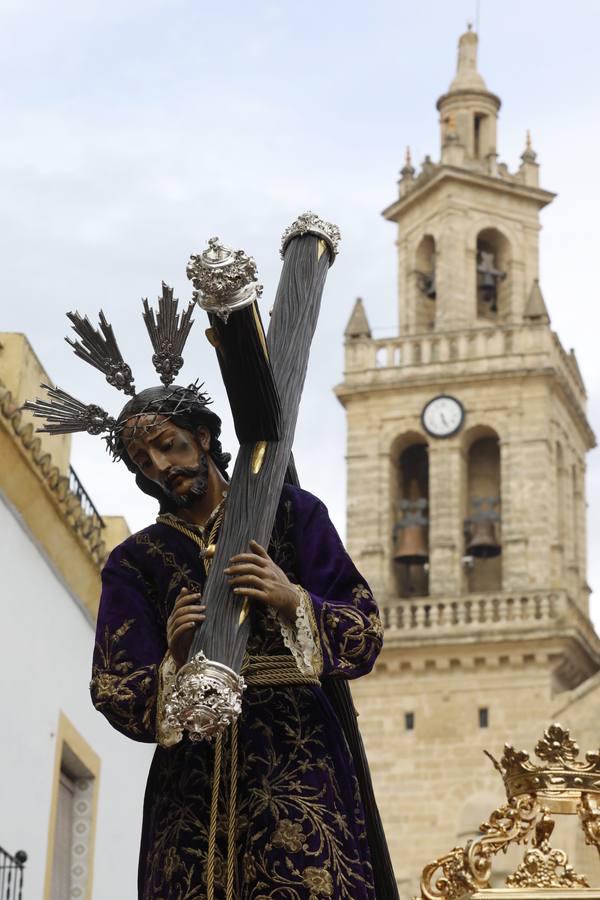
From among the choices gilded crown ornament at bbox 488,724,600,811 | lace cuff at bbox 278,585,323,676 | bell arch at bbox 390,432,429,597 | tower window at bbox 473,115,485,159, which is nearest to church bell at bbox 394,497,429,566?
bell arch at bbox 390,432,429,597

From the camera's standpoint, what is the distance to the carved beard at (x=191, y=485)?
4613 millimetres

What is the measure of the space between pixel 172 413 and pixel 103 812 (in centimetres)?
1015

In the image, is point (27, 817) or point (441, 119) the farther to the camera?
point (441, 119)

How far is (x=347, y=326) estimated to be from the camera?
140 ft

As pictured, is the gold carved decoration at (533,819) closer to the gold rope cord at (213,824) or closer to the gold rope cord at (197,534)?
the gold rope cord at (197,534)

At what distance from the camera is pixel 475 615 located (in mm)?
38906

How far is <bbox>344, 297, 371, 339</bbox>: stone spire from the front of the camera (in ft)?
139

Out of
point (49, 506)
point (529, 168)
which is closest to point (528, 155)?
point (529, 168)

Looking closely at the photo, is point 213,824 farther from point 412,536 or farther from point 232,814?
point 412,536

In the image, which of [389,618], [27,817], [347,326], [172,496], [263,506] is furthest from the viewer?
[347,326]

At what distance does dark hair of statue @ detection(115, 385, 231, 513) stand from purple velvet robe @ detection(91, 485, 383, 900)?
4.5 inches

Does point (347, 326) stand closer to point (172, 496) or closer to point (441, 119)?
point (441, 119)

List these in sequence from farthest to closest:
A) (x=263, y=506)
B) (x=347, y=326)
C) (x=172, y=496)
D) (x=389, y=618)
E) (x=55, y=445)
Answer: (x=347, y=326)
(x=389, y=618)
(x=55, y=445)
(x=172, y=496)
(x=263, y=506)

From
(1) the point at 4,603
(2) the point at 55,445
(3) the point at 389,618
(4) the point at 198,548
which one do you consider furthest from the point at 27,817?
(3) the point at 389,618
